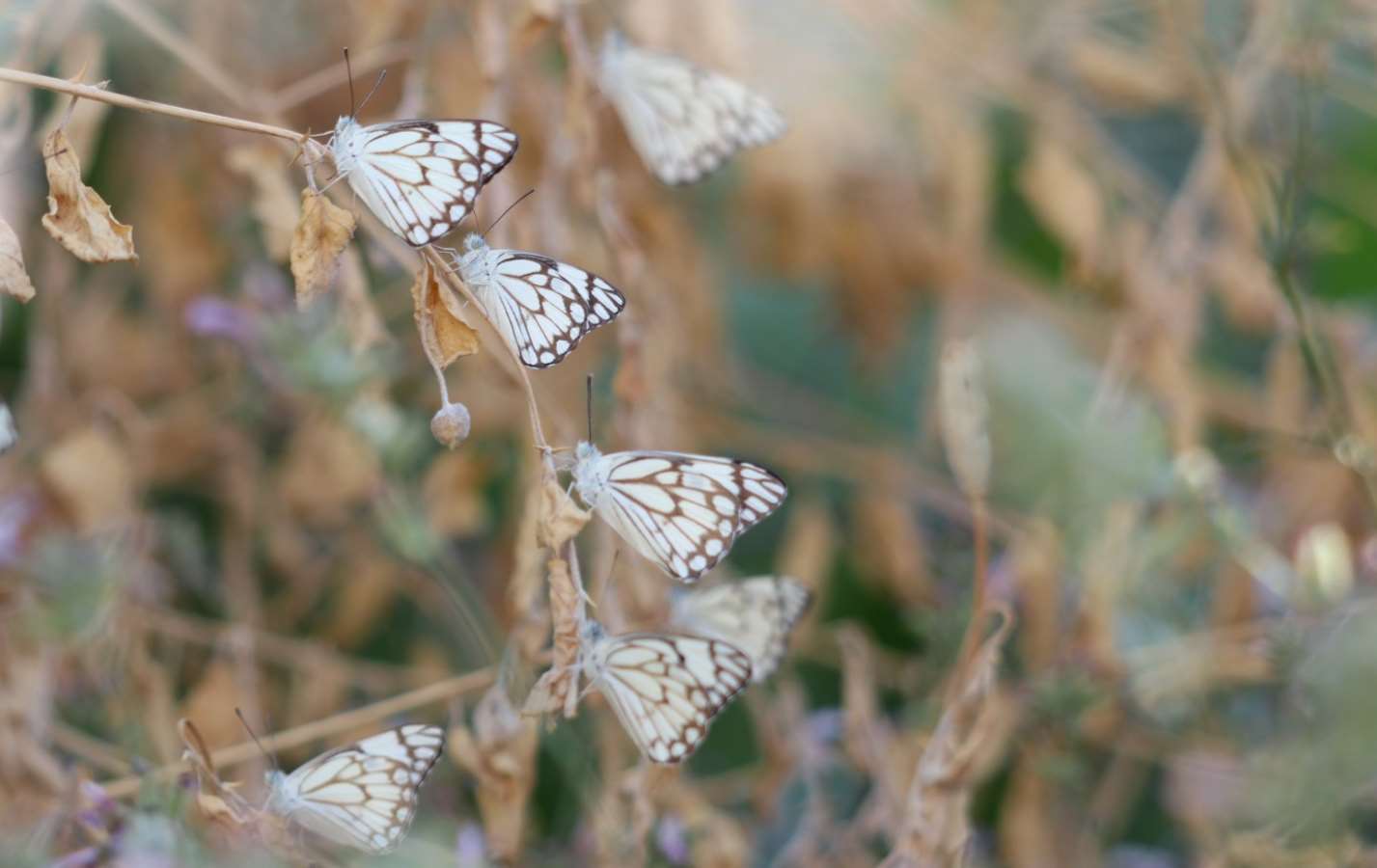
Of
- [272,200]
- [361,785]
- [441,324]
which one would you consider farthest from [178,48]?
[361,785]

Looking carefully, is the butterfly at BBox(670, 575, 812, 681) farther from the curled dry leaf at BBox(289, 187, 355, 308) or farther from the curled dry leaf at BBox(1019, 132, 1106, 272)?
the curled dry leaf at BBox(1019, 132, 1106, 272)

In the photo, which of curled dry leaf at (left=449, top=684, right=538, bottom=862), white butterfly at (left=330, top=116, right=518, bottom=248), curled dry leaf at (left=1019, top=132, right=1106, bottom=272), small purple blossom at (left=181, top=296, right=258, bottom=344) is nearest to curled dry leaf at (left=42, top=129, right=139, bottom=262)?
white butterfly at (left=330, top=116, right=518, bottom=248)

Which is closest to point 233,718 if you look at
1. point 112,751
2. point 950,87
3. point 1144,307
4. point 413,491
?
point 112,751

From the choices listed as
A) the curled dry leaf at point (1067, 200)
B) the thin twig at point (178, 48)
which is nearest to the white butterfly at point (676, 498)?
the thin twig at point (178, 48)

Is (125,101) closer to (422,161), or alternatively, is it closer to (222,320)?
(422,161)

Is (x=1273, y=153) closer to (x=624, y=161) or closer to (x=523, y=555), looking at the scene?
(x=624, y=161)

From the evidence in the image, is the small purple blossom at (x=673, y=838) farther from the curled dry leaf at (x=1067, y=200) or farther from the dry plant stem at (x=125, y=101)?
the curled dry leaf at (x=1067, y=200)
